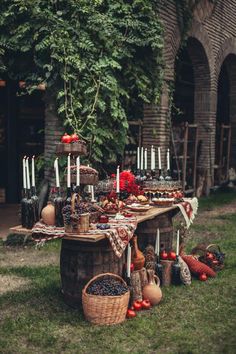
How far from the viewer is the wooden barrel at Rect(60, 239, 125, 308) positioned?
17.3ft

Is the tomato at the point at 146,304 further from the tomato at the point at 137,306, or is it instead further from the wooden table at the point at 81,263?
the wooden table at the point at 81,263

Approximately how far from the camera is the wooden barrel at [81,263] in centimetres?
528

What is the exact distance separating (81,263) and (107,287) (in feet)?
1.24

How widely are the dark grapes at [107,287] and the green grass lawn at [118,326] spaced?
12.5 inches

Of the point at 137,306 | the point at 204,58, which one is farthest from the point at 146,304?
the point at 204,58

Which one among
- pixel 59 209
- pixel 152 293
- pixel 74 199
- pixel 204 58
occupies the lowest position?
pixel 152 293

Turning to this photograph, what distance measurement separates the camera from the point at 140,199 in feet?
21.1

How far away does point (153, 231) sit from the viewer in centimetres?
678

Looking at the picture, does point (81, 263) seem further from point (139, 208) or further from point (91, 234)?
point (139, 208)

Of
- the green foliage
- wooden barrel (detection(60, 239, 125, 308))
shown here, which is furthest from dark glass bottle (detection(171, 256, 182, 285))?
the green foliage

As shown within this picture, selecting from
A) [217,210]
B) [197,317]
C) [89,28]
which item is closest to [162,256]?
[197,317]

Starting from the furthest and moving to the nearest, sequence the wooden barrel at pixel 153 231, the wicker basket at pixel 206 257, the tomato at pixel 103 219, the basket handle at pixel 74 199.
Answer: the wicker basket at pixel 206 257 < the wooden barrel at pixel 153 231 < the tomato at pixel 103 219 < the basket handle at pixel 74 199

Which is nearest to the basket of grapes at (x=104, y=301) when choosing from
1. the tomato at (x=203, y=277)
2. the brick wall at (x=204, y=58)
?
the tomato at (x=203, y=277)

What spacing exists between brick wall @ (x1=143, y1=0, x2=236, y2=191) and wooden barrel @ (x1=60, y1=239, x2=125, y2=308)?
20.1ft
